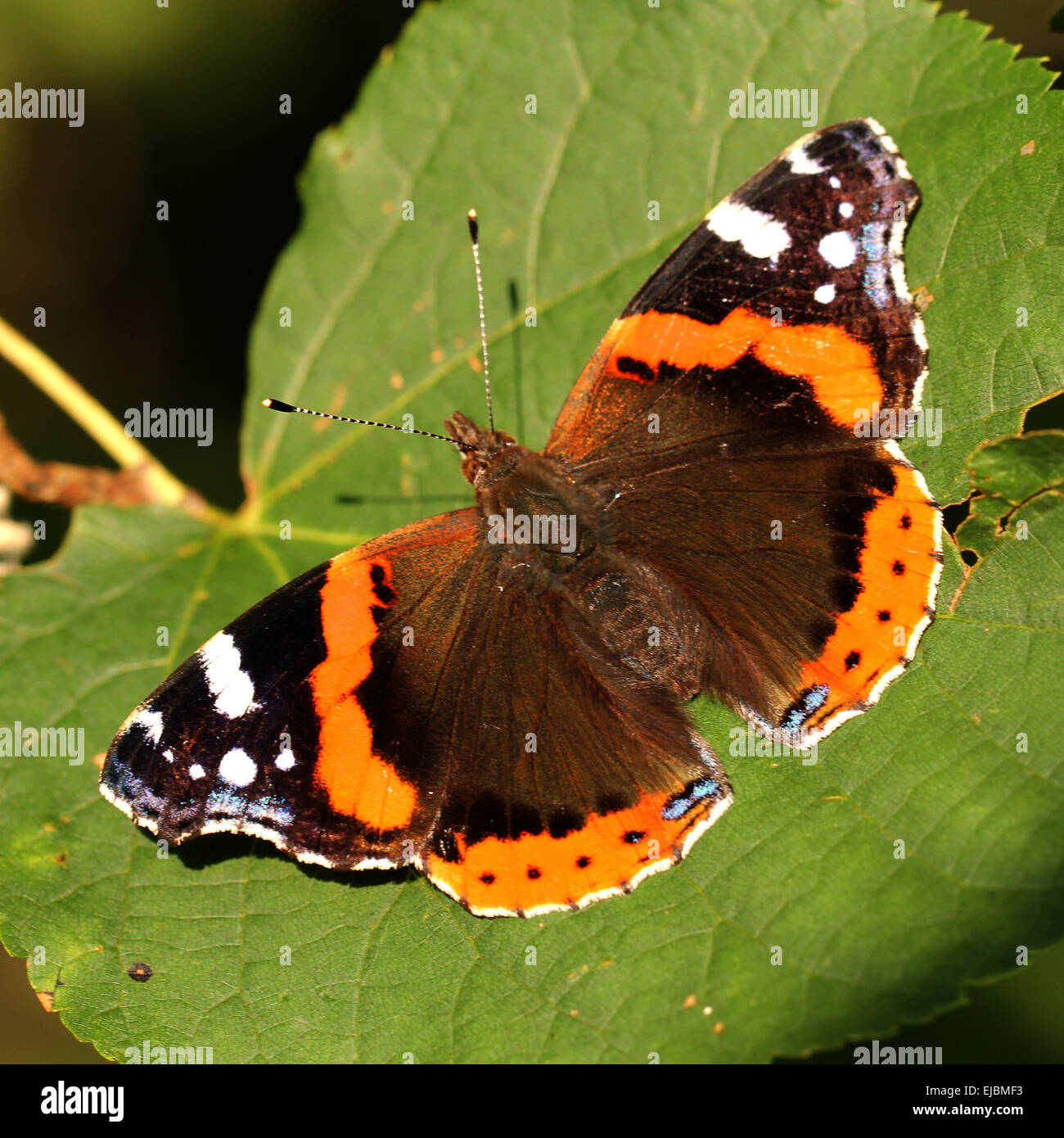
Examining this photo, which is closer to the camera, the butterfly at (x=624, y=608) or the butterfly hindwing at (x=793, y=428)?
the butterfly at (x=624, y=608)

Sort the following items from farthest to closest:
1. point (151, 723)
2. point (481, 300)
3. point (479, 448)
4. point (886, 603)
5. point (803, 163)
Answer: point (481, 300) < point (479, 448) < point (803, 163) < point (886, 603) < point (151, 723)

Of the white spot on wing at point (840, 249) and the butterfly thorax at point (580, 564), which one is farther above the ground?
the white spot on wing at point (840, 249)

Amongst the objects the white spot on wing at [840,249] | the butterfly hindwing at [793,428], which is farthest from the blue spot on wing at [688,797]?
the white spot on wing at [840,249]

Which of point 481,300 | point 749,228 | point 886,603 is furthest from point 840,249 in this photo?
point 481,300

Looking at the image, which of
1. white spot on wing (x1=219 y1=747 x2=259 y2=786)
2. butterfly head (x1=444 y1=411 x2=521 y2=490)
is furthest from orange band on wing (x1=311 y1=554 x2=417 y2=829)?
butterfly head (x1=444 y1=411 x2=521 y2=490)

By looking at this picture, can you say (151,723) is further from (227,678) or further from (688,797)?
(688,797)

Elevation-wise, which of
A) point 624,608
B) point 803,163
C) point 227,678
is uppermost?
point 803,163

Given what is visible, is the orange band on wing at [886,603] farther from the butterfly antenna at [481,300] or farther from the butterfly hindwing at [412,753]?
the butterfly antenna at [481,300]

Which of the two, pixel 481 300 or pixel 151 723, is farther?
pixel 481 300
